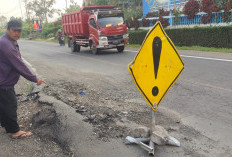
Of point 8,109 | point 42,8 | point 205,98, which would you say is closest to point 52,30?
point 42,8

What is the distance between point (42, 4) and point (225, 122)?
3112 inches

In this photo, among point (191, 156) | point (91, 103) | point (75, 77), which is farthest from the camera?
point (75, 77)

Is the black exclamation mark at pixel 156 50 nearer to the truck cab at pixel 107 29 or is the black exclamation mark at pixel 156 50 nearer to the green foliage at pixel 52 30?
the truck cab at pixel 107 29

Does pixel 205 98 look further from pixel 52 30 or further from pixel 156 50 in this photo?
pixel 52 30

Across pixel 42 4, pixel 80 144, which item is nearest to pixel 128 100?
pixel 80 144

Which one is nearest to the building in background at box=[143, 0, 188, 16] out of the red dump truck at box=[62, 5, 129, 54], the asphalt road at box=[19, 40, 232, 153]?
the red dump truck at box=[62, 5, 129, 54]

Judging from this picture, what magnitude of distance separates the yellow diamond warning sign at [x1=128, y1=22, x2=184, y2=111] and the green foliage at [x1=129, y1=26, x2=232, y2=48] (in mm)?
11004

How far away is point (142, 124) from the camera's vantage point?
4168 mm

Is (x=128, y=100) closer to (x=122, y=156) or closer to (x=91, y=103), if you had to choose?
(x=91, y=103)

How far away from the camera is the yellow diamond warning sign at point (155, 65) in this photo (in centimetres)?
316

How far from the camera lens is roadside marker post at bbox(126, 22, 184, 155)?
10.4 feet

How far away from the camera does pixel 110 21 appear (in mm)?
15234

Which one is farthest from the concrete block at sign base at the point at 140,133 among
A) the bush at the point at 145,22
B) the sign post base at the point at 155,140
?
the bush at the point at 145,22

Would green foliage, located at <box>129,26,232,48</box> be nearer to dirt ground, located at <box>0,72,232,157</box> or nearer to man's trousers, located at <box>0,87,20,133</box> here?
dirt ground, located at <box>0,72,232,157</box>
